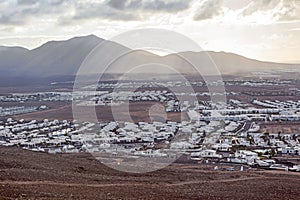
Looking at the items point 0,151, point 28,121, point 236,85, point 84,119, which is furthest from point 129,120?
point 236,85

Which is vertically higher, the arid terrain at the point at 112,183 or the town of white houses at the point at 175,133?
the arid terrain at the point at 112,183

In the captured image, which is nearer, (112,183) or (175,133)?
(112,183)

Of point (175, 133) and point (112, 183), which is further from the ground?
point (112, 183)

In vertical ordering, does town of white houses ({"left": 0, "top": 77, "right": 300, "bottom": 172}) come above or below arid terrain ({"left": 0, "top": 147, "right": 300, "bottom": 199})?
below

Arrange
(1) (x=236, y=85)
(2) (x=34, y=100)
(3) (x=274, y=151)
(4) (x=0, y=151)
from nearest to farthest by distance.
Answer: (4) (x=0, y=151)
(3) (x=274, y=151)
(2) (x=34, y=100)
(1) (x=236, y=85)

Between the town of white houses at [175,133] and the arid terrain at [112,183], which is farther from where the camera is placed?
the town of white houses at [175,133]

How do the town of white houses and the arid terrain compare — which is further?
the town of white houses

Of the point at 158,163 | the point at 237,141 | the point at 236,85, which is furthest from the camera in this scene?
the point at 236,85

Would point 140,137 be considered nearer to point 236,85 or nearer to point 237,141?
point 237,141
